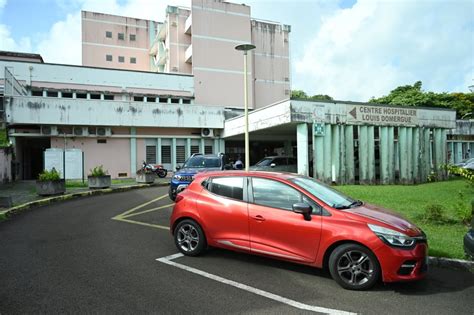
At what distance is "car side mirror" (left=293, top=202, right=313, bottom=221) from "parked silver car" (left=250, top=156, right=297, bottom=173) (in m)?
14.3

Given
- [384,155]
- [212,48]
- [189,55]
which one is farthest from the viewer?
[189,55]

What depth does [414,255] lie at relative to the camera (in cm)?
466

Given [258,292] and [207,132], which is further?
[207,132]

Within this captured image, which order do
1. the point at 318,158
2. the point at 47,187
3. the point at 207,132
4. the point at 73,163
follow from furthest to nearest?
the point at 207,132, the point at 73,163, the point at 318,158, the point at 47,187

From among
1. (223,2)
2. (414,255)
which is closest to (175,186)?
(414,255)

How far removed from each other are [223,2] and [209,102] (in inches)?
412

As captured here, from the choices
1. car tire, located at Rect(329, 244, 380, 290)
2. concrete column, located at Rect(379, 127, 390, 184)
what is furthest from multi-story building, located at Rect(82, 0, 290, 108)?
car tire, located at Rect(329, 244, 380, 290)

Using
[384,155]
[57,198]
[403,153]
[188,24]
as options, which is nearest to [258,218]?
[57,198]

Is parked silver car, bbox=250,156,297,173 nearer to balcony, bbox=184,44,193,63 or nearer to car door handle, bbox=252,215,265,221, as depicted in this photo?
car door handle, bbox=252,215,265,221

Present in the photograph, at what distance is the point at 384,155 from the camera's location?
19281 millimetres

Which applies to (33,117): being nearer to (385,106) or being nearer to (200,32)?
(200,32)

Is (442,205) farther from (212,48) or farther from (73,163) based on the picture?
(212,48)

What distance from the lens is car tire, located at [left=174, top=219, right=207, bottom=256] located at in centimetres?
616

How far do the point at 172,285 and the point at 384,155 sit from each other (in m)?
16.9
